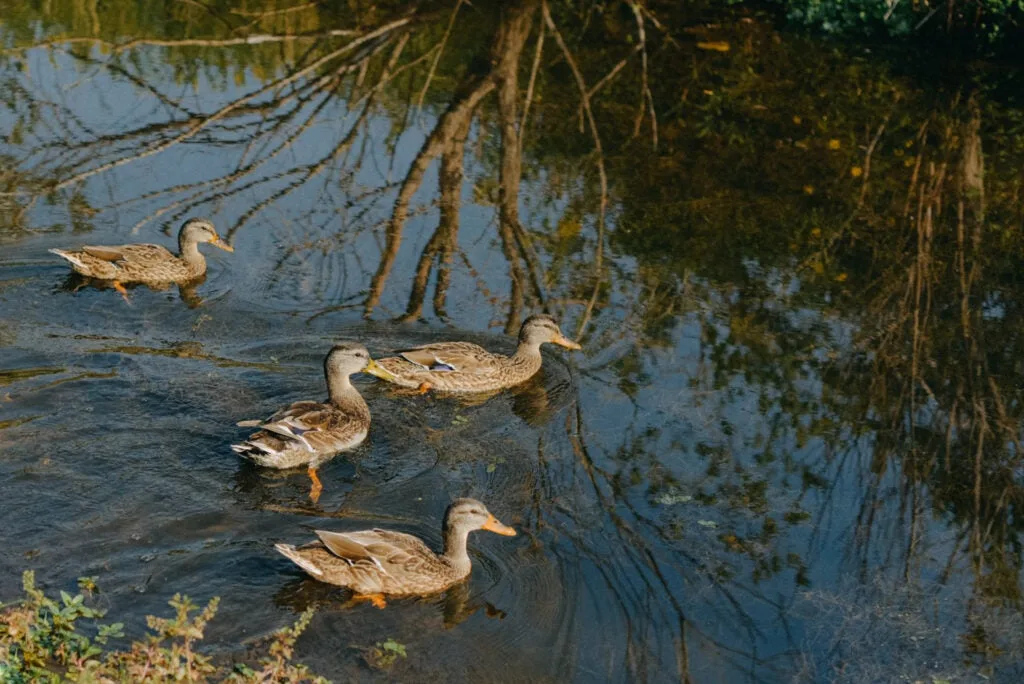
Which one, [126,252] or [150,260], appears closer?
[126,252]

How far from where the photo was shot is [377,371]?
9500 millimetres

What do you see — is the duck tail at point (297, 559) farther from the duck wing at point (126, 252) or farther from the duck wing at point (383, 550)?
the duck wing at point (126, 252)

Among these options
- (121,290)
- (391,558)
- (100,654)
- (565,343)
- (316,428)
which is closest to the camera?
(100,654)

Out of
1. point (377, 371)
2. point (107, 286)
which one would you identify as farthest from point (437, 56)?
point (377, 371)

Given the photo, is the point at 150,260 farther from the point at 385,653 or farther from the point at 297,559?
the point at 385,653

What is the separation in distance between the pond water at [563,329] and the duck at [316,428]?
154 millimetres

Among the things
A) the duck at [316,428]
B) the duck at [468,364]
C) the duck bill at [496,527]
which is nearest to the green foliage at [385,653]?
the duck bill at [496,527]

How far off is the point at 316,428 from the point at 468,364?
1848mm

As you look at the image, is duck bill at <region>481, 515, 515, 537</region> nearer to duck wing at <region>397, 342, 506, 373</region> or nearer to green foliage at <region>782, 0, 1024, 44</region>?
duck wing at <region>397, 342, 506, 373</region>

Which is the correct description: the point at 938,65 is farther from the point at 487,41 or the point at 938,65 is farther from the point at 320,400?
the point at 320,400

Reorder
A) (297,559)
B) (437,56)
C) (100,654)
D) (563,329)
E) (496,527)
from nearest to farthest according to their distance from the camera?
A: (100,654) < (297,559) < (496,527) < (563,329) < (437,56)

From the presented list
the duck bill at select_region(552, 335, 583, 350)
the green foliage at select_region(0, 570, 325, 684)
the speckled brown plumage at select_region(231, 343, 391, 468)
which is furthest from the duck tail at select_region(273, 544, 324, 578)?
the duck bill at select_region(552, 335, 583, 350)

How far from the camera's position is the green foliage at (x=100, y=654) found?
5582 millimetres

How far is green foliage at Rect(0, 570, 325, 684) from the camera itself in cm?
558
